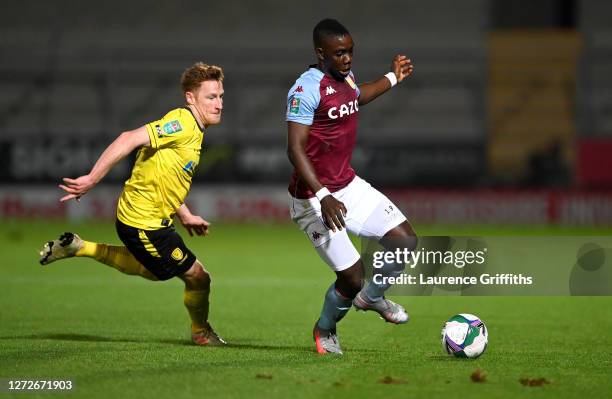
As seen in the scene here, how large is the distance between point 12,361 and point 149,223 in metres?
1.43

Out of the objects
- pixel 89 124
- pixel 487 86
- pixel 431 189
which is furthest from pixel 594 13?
pixel 89 124

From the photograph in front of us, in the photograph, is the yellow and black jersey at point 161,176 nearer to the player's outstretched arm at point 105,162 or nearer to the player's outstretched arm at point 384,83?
the player's outstretched arm at point 105,162

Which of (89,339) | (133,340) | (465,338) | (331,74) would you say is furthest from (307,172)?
(89,339)

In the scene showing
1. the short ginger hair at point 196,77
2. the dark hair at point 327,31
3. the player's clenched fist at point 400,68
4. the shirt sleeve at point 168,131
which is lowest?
the shirt sleeve at point 168,131

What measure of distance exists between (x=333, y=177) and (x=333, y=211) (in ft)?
1.90

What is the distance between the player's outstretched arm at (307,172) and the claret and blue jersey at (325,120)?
0.08 m

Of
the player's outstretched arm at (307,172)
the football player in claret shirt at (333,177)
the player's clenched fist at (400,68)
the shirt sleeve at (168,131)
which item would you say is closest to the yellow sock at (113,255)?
the shirt sleeve at (168,131)

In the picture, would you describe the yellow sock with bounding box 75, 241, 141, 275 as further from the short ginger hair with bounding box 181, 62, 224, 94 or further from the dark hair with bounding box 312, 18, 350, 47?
the dark hair with bounding box 312, 18, 350, 47

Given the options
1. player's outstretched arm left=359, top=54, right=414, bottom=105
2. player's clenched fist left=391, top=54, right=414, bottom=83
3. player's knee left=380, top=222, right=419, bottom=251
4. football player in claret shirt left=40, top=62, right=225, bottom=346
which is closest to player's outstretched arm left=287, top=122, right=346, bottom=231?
player's knee left=380, top=222, right=419, bottom=251

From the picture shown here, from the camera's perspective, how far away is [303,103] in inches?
285

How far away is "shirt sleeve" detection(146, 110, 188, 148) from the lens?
759 centimetres

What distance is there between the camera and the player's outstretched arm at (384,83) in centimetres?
804

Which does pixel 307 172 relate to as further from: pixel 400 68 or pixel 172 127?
pixel 400 68

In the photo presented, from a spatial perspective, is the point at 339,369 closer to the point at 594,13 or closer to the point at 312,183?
the point at 312,183
